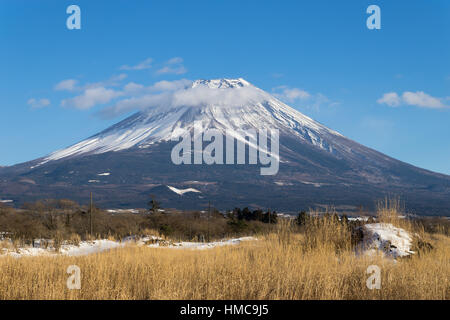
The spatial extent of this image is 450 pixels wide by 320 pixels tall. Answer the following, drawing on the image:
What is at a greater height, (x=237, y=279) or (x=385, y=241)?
(x=385, y=241)

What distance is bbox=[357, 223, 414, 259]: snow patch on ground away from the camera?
1074 cm

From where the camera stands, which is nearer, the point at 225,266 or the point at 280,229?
the point at 225,266

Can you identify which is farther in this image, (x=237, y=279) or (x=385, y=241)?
(x=385, y=241)

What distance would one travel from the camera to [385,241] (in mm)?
11031

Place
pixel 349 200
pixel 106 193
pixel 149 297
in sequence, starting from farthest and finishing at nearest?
1. pixel 106 193
2. pixel 349 200
3. pixel 149 297

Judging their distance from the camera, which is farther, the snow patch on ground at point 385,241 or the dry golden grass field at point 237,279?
the snow patch on ground at point 385,241

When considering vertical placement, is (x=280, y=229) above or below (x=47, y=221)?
above

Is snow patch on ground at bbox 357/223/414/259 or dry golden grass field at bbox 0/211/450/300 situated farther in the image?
snow patch on ground at bbox 357/223/414/259

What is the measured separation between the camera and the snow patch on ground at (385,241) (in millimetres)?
10742
